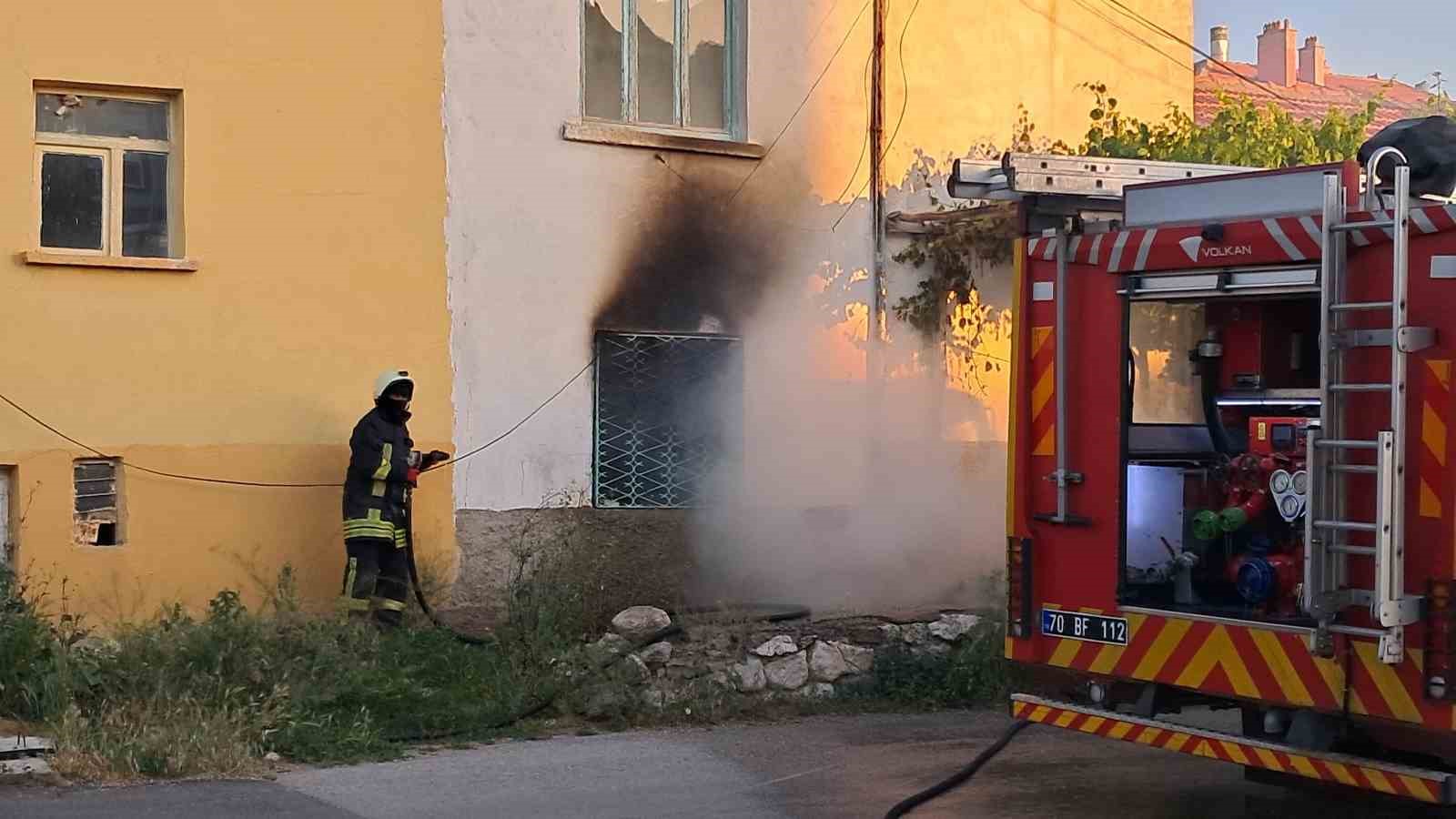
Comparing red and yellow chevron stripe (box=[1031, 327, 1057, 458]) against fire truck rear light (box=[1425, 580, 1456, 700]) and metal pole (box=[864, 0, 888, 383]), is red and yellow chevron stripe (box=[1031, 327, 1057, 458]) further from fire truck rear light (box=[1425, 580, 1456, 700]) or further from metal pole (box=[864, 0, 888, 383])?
metal pole (box=[864, 0, 888, 383])

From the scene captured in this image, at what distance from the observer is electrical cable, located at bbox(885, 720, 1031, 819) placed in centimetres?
790

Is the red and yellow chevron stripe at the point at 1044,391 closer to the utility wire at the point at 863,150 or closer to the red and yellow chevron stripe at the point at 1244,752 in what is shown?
the red and yellow chevron stripe at the point at 1244,752

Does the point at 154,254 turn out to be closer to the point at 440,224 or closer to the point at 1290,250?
the point at 440,224

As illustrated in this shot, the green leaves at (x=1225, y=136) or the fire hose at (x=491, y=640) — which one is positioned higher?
the green leaves at (x=1225, y=136)

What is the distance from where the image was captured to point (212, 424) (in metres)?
11.7

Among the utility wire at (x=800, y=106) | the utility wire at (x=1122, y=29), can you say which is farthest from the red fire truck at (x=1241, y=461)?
the utility wire at (x=1122, y=29)

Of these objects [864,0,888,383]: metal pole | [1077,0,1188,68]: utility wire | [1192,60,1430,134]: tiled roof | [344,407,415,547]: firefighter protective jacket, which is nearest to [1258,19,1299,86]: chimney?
[1192,60,1430,134]: tiled roof

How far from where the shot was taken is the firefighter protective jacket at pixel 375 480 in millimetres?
11594

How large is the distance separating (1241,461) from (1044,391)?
0.87 metres

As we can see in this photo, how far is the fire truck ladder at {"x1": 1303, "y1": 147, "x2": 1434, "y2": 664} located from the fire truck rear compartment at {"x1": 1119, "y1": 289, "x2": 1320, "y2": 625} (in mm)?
486

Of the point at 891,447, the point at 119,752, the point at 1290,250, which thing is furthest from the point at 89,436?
the point at 1290,250

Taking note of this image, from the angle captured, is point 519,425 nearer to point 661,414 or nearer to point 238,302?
point 661,414

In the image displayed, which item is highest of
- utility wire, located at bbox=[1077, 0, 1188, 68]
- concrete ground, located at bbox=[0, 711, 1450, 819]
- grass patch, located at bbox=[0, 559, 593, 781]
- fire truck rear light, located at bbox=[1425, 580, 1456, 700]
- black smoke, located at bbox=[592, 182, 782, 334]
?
utility wire, located at bbox=[1077, 0, 1188, 68]

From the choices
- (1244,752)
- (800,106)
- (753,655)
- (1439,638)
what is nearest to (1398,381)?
(1439,638)
